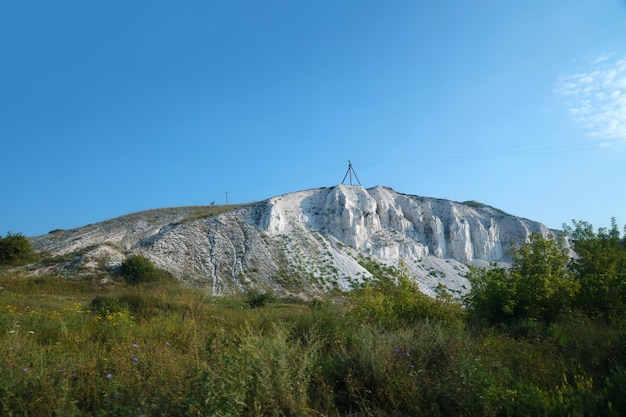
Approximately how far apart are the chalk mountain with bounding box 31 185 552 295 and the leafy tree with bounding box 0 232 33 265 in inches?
110

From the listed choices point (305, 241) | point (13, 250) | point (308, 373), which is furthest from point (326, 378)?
point (13, 250)

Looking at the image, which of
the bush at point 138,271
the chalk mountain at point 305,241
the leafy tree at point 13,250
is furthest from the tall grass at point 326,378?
the leafy tree at point 13,250

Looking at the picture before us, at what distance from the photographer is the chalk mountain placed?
32894 mm

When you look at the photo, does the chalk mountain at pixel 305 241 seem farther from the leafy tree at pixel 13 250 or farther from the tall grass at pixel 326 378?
the tall grass at pixel 326 378

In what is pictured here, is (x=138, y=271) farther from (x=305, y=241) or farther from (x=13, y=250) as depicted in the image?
(x=305, y=241)

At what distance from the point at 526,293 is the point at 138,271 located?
26.9 metres

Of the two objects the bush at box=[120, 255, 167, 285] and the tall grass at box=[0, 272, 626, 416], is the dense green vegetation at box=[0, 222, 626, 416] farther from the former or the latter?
the bush at box=[120, 255, 167, 285]

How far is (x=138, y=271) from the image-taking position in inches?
1162

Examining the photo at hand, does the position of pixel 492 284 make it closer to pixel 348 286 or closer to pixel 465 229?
pixel 348 286

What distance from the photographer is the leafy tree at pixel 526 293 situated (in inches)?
417

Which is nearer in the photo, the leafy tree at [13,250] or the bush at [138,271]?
the bush at [138,271]

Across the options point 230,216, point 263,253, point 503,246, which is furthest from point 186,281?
point 503,246

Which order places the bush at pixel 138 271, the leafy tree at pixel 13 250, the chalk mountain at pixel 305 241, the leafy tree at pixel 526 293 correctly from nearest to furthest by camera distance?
1. the leafy tree at pixel 526 293
2. the bush at pixel 138 271
3. the leafy tree at pixel 13 250
4. the chalk mountain at pixel 305 241

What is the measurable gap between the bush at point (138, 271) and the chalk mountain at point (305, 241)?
5.26ft
